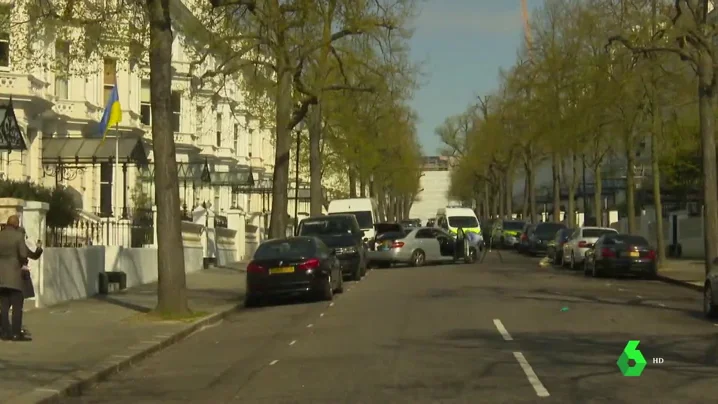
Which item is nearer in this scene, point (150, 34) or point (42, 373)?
point (42, 373)

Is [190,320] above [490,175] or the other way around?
the other way around

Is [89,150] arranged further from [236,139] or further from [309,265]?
[236,139]

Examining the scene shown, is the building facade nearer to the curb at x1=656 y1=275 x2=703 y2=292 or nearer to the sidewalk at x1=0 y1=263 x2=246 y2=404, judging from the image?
the sidewalk at x1=0 y1=263 x2=246 y2=404

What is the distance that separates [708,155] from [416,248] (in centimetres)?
1405

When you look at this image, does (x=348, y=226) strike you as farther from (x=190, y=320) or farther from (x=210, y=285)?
(x=190, y=320)

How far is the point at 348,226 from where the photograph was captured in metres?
34.3

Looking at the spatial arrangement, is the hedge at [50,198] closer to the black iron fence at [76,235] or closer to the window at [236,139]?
the black iron fence at [76,235]

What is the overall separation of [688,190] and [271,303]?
39917 millimetres

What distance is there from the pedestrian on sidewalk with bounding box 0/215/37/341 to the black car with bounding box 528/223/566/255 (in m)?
37.3

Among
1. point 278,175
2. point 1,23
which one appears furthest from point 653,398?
point 278,175

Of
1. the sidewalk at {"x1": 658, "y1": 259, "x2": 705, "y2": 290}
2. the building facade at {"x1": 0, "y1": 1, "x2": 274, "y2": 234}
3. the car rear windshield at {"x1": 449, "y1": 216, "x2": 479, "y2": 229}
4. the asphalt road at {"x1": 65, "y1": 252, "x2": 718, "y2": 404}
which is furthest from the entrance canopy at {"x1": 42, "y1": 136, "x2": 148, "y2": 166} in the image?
the car rear windshield at {"x1": 449, "y1": 216, "x2": 479, "y2": 229}

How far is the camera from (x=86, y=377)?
1270 cm

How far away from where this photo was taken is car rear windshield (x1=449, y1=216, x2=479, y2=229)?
56.2 m

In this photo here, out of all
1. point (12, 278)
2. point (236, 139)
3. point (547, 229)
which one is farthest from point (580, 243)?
point (236, 139)
